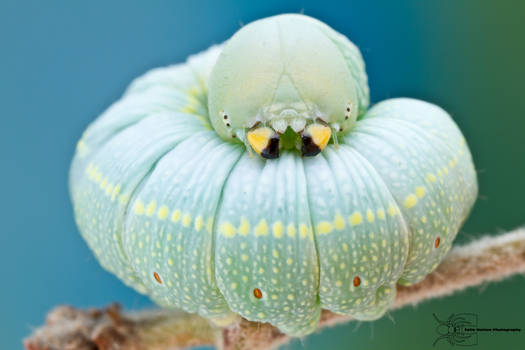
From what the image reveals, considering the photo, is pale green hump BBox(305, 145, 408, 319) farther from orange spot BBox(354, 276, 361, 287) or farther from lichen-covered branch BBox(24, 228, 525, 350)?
lichen-covered branch BBox(24, 228, 525, 350)

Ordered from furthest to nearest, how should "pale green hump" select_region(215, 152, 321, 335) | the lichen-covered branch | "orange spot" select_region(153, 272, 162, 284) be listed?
the lichen-covered branch
"orange spot" select_region(153, 272, 162, 284)
"pale green hump" select_region(215, 152, 321, 335)

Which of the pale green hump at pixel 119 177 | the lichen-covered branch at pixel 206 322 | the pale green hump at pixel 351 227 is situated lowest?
the lichen-covered branch at pixel 206 322

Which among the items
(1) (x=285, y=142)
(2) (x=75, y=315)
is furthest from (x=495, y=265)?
(2) (x=75, y=315)

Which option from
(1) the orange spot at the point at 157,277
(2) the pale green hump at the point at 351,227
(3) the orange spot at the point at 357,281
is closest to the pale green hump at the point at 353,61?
(2) the pale green hump at the point at 351,227

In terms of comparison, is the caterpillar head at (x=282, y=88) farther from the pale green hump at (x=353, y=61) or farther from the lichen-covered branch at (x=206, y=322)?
A: the lichen-covered branch at (x=206, y=322)

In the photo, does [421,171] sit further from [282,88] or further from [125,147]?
[125,147]

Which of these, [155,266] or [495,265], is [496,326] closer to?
[495,265]

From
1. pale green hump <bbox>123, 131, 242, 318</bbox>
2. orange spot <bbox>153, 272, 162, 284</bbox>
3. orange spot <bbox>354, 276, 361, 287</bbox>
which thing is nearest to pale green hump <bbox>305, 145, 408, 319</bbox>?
orange spot <bbox>354, 276, 361, 287</bbox>
